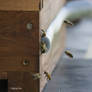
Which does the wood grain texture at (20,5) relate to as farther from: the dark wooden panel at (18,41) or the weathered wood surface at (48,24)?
the weathered wood surface at (48,24)

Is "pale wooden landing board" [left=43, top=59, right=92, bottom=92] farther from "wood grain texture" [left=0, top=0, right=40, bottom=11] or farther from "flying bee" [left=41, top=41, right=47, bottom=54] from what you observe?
"wood grain texture" [left=0, top=0, right=40, bottom=11]

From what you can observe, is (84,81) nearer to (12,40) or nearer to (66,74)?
(66,74)

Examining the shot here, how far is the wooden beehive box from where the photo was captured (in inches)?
118

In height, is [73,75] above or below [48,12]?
below

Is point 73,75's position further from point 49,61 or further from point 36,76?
point 36,76

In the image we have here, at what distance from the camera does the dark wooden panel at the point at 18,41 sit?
3.01 m

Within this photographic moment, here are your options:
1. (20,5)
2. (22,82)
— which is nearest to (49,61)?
(22,82)

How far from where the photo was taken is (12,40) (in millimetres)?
3041

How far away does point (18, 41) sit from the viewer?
9.96ft

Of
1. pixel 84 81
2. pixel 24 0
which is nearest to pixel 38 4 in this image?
pixel 24 0

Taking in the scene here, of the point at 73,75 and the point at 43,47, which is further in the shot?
the point at 73,75

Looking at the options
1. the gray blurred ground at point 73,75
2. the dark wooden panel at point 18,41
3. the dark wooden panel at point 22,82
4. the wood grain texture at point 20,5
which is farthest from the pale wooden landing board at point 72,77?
the wood grain texture at point 20,5

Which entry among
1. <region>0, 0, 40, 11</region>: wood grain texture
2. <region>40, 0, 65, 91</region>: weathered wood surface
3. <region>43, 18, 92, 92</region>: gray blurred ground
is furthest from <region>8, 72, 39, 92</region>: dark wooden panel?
<region>0, 0, 40, 11</region>: wood grain texture

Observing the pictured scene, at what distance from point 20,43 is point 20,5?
9.6 inches
